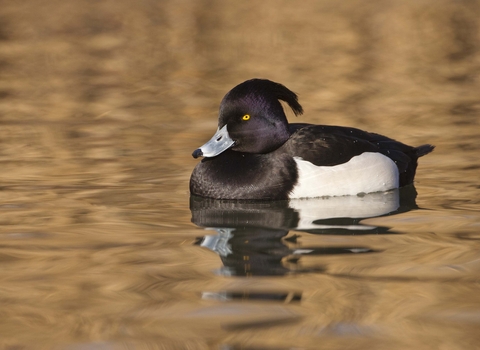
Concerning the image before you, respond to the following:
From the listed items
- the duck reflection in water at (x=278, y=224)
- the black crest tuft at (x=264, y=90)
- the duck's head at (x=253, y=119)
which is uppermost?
the black crest tuft at (x=264, y=90)

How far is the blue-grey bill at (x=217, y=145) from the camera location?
7328 mm

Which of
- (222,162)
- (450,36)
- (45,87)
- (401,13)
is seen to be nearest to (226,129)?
(222,162)

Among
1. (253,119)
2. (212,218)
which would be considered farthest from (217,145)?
(212,218)

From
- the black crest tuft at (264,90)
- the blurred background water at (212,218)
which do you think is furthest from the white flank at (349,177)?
the black crest tuft at (264,90)

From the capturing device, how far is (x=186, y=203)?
24.1 feet

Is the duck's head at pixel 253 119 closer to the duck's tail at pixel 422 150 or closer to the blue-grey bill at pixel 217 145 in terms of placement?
the blue-grey bill at pixel 217 145

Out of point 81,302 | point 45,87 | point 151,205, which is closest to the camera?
point 81,302

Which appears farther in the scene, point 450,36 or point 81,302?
point 450,36

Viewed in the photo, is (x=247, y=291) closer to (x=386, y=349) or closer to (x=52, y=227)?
(x=386, y=349)

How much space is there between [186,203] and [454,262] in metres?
2.54

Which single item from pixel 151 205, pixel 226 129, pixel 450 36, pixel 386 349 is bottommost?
pixel 386 349

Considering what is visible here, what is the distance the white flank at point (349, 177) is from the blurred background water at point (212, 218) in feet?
0.53

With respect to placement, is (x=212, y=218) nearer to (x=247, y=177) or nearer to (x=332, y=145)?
(x=247, y=177)

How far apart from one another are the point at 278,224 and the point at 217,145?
1.14 m
